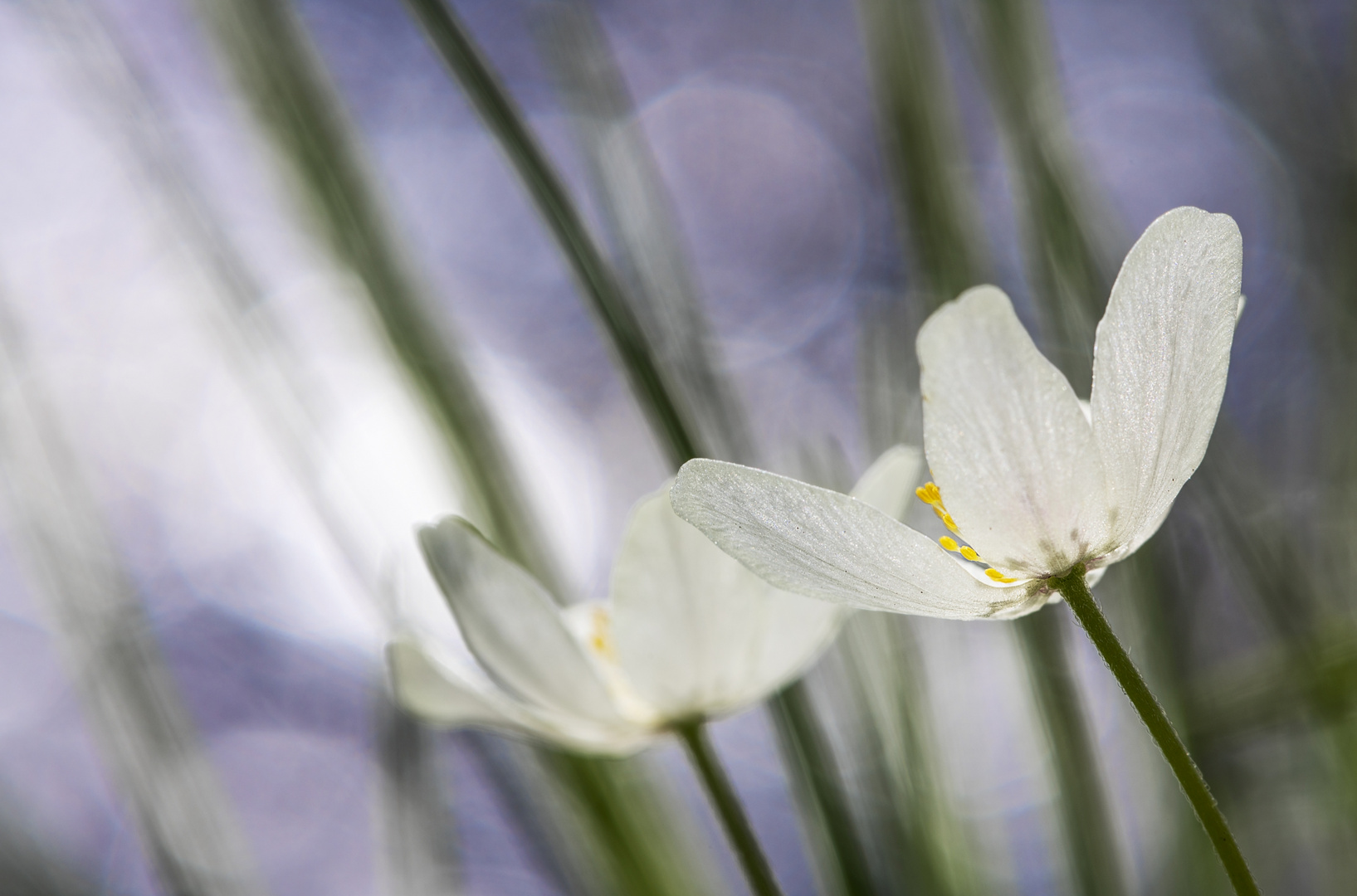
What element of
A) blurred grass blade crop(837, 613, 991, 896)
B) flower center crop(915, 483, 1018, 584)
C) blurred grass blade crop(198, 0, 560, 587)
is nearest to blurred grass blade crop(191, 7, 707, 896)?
blurred grass blade crop(198, 0, 560, 587)

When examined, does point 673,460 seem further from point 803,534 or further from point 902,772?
point 902,772

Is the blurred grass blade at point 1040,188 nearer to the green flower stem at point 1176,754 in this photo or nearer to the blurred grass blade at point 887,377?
the blurred grass blade at point 887,377

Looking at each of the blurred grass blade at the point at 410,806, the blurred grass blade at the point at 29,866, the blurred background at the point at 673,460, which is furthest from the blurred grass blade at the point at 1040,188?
the blurred grass blade at the point at 29,866

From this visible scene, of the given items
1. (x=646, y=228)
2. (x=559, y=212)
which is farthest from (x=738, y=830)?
(x=646, y=228)

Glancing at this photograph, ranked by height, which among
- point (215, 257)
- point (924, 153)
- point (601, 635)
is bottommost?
point (601, 635)

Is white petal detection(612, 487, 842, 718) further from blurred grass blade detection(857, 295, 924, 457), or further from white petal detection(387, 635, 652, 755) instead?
blurred grass blade detection(857, 295, 924, 457)

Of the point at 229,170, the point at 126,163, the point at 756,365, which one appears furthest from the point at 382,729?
the point at 756,365
